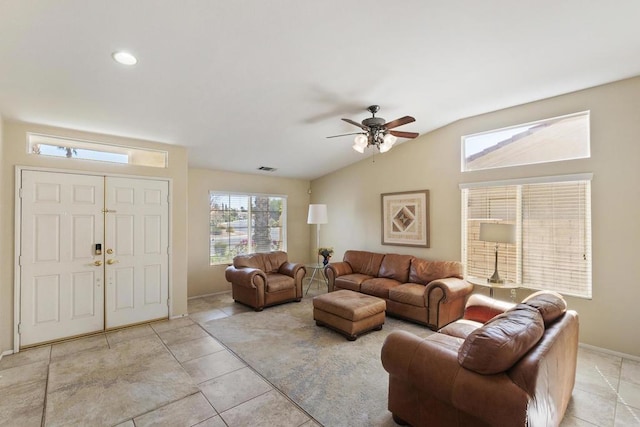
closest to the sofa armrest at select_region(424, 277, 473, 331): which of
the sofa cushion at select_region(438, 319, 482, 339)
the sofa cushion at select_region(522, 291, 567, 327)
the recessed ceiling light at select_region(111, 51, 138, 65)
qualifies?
the sofa cushion at select_region(438, 319, 482, 339)

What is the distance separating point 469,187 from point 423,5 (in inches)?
118

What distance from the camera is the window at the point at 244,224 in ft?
19.1

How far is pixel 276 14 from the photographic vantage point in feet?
6.68

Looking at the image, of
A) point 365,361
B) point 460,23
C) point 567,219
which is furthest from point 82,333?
point 567,219

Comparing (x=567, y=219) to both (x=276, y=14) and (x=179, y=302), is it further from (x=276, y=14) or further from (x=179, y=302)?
(x=179, y=302)

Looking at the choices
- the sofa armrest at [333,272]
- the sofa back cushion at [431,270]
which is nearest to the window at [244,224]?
the sofa armrest at [333,272]


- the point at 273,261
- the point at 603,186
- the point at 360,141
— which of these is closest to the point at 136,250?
the point at 273,261

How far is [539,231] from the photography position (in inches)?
148

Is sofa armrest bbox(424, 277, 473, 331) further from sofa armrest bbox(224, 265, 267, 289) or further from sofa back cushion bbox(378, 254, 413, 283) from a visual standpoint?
sofa armrest bbox(224, 265, 267, 289)

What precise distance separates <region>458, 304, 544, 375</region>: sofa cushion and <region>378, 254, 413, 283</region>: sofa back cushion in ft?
9.94

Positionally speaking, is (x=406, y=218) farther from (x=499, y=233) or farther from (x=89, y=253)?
(x=89, y=253)

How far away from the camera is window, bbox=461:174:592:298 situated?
11.3 ft

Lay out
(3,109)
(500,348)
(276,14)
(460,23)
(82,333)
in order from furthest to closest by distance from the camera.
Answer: (82,333)
(3,109)
(460,23)
(276,14)
(500,348)

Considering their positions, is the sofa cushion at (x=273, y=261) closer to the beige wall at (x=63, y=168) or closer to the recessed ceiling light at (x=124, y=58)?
the beige wall at (x=63, y=168)
